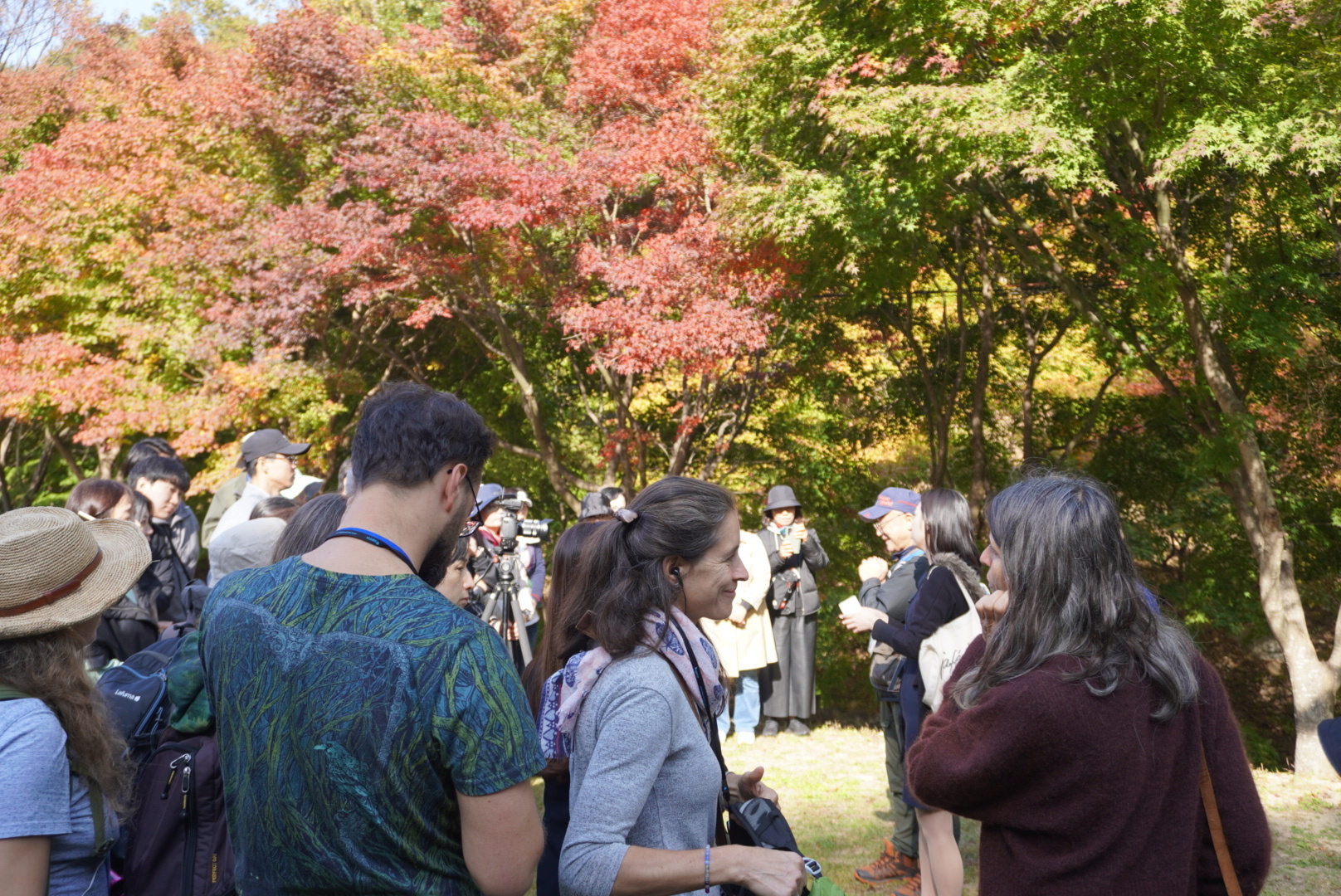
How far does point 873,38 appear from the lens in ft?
28.5

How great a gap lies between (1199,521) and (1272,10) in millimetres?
6353

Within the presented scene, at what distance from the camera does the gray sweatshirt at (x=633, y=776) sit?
→ 172 cm

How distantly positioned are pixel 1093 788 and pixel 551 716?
41.1 inches

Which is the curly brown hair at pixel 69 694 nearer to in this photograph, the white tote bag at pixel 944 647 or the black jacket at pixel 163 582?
the black jacket at pixel 163 582

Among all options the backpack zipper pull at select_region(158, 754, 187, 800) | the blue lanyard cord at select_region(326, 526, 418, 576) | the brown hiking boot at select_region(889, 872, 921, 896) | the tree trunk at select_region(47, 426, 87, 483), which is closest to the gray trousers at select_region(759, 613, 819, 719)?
the brown hiking boot at select_region(889, 872, 921, 896)

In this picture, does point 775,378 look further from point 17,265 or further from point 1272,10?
point 17,265

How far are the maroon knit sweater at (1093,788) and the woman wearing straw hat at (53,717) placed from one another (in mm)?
1581

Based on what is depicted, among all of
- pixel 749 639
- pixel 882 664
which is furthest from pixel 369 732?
pixel 749 639

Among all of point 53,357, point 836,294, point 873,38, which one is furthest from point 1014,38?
point 53,357

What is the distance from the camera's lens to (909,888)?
4.43 meters

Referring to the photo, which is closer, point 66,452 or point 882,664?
point 882,664

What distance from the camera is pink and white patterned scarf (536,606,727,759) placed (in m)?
1.90

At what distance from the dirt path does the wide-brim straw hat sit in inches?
146

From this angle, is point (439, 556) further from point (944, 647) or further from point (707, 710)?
point (944, 647)
